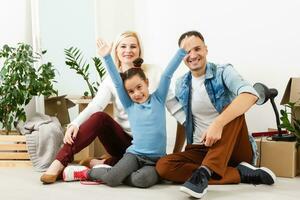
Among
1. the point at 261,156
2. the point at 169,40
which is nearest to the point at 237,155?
the point at 261,156

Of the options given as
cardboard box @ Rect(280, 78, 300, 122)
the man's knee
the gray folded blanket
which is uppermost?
cardboard box @ Rect(280, 78, 300, 122)

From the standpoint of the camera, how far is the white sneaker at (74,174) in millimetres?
2238

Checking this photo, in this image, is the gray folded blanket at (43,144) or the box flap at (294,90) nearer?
the box flap at (294,90)

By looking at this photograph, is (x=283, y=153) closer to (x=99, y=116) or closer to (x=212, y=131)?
(x=212, y=131)

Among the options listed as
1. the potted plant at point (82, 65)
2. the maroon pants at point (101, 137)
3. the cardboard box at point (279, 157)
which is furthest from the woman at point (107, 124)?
the potted plant at point (82, 65)

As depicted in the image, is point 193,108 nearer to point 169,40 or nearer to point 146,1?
point 169,40

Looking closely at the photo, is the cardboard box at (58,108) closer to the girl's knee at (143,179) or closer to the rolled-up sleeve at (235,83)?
the girl's knee at (143,179)

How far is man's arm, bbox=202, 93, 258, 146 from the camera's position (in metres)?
1.94

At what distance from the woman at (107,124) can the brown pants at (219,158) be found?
27 centimetres

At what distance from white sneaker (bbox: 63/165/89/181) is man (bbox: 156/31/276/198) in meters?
0.45

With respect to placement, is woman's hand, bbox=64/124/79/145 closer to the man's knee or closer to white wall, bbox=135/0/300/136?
the man's knee

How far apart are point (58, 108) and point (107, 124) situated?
100 centimetres

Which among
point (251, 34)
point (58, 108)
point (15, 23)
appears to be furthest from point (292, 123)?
point (15, 23)

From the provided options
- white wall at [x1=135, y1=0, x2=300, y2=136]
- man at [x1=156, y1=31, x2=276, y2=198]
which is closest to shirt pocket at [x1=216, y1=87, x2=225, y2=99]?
man at [x1=156, y1=31, x2=276, y2=198]
